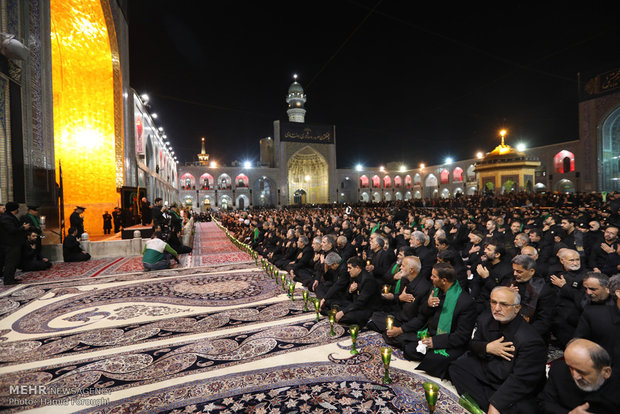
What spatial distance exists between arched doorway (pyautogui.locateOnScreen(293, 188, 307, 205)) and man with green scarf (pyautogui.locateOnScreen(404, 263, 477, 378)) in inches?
1524

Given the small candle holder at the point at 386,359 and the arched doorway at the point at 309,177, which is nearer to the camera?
the small candle holder at the point at 386,359

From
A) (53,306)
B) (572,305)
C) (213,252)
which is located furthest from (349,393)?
(213,252)

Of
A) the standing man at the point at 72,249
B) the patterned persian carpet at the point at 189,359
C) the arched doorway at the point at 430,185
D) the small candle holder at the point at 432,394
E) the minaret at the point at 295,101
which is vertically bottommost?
the patterned persian carpet at the point at 189,359

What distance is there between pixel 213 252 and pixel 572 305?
851 cm

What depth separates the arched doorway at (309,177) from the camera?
39.7 metres

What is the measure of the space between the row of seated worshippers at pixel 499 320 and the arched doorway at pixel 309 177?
3508cm

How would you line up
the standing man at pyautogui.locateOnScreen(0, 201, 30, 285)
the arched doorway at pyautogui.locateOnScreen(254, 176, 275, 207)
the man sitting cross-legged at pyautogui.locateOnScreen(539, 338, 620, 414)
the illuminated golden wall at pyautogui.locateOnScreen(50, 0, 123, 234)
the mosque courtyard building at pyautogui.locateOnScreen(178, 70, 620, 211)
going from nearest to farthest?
the man sitting cross-legged at pyautogui.locateOnScreen(539, 338, 620, 414), the standing man at pyautogui.locateOnScreen(0, 201, 30, 285), the illuminated golden wall at pyautogui.locateOnScreen(50, 0, 123, 234), the mosque courtyard building at pyautogui.locateOnScreen(178, 70, 620, 211), the arched doorway at pyautogui.locateOnScreen(254, 176, 275, 207)

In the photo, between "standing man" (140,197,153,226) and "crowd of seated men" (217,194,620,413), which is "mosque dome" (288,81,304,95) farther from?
"crowd of seated men" (217,194,620,413)

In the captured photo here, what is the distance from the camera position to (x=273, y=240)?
28.0ft

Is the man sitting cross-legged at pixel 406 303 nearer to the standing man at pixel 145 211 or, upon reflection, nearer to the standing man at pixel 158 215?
the standing man at pixel 158 215

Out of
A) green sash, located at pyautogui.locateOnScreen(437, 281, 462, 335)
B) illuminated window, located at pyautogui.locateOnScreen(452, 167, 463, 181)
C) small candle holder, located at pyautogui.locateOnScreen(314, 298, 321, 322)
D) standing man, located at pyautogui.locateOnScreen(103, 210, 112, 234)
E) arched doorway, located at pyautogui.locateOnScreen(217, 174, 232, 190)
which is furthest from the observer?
arched doorway, located at pyautogui.locateOnScreen(217, 174, 232, 190)

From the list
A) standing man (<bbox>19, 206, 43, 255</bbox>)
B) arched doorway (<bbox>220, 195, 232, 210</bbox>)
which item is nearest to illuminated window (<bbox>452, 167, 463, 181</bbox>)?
arched doorway (<bbox>220, 195, 232, 210</bbox>)

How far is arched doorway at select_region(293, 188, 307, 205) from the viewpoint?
41.4m

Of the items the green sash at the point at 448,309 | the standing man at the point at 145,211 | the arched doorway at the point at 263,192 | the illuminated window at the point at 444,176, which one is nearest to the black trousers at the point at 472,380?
the green sash at the point at 448,309
